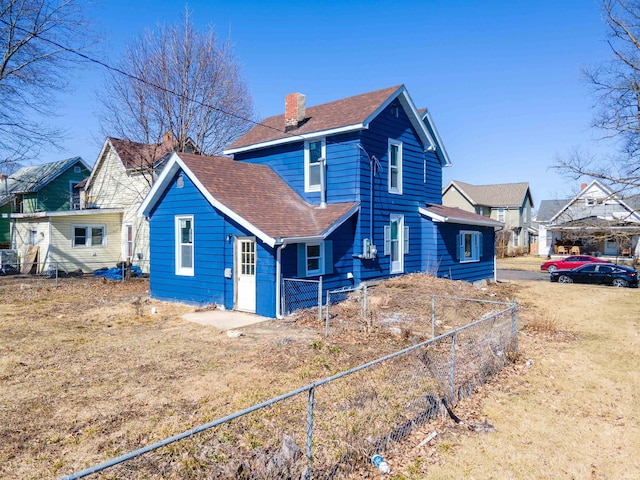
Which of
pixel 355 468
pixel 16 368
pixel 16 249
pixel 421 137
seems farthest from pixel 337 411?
pixel 16 249

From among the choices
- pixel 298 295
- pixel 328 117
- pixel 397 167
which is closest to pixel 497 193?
pixel 397 167

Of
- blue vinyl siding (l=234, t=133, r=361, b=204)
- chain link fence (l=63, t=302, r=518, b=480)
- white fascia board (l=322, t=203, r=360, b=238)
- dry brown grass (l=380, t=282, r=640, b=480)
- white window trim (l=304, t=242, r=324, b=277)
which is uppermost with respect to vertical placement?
blue vinyl siding (l=234, t=133, r=361, b=204)

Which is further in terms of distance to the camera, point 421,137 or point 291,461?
point 421,137

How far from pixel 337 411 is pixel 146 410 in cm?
277

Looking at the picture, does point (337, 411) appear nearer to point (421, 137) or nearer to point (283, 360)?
point (283, 360)

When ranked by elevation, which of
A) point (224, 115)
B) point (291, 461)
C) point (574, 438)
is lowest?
point (574, 438)

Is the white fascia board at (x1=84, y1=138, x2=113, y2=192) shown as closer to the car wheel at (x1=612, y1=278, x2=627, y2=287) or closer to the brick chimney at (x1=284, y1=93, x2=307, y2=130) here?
the brick chimney at (x1=284, y1=93, x2=307, y2=130)

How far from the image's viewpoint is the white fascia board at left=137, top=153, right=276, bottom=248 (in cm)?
1237

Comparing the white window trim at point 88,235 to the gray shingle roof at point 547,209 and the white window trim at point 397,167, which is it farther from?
the gray shingle roof at point 547,209

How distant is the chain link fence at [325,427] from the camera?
4383mm

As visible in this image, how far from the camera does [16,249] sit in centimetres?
2880

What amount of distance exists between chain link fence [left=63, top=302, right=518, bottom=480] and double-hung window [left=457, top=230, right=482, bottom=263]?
1246cm

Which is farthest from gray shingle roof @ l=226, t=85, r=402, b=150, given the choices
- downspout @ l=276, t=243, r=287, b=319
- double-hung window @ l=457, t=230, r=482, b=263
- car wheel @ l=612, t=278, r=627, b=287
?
car wheel @ l=612, t=278, r=627, b=287

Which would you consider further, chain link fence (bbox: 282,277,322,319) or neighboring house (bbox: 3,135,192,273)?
neighboring house (bbox: 3,135,192,273)
